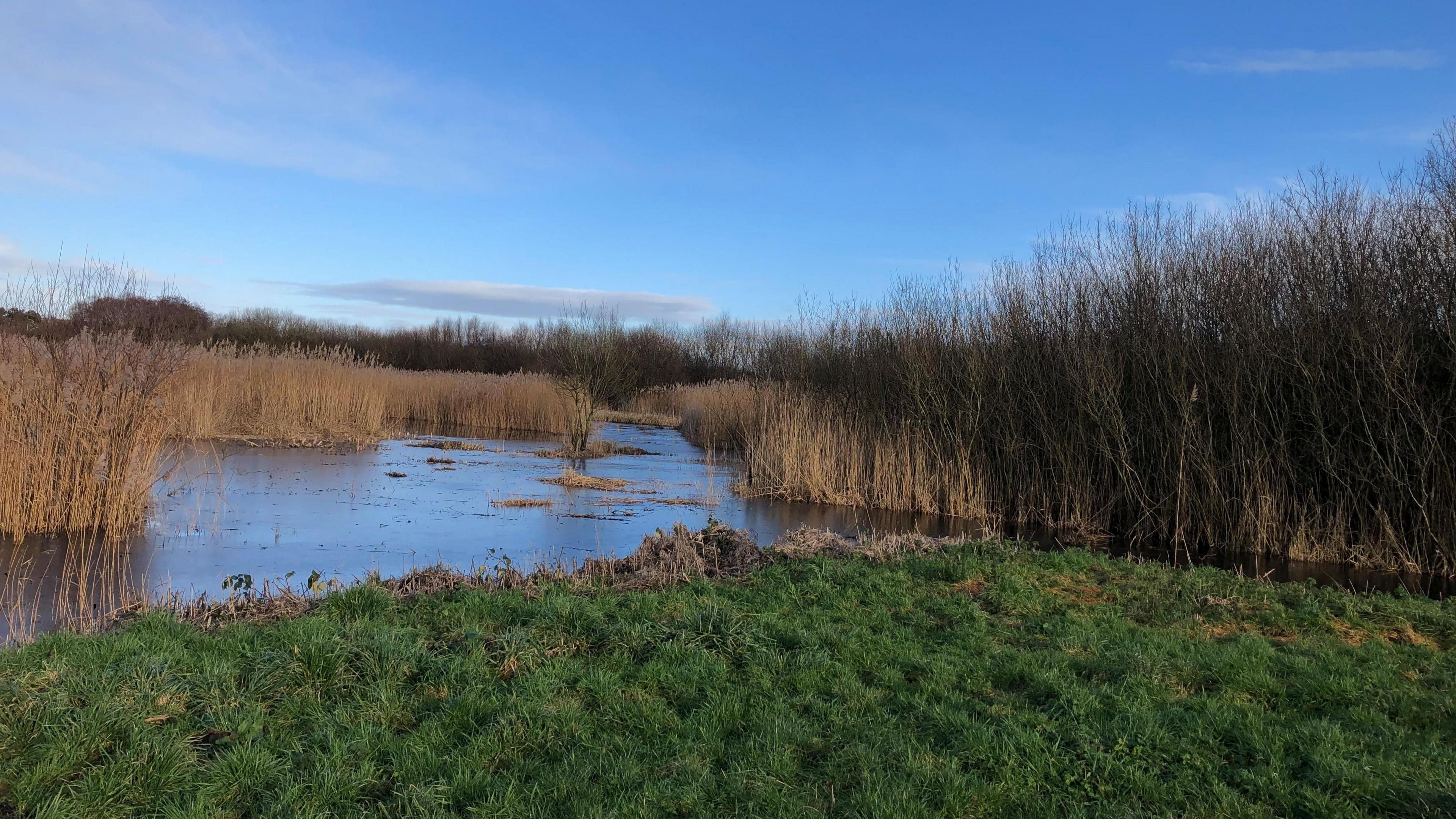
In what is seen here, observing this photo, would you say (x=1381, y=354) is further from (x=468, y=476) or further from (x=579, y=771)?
(x=468, y=476)

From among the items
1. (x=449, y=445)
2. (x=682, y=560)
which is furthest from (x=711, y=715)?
(x=449, y=445)

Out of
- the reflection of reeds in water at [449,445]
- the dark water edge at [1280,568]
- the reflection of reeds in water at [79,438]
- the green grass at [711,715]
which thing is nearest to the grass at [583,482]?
the reflection of reeds in water at [449,445]

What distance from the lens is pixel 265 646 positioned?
446 cm

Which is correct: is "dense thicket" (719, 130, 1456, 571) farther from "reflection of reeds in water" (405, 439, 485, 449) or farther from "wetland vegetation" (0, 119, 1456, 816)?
"reflection of reeds in water" (405, 439, 485, 449)

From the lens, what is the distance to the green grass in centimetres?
323

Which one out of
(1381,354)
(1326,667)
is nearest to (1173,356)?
(1381,354)

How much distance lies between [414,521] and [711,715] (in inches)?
281

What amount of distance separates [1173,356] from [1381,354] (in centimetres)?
233

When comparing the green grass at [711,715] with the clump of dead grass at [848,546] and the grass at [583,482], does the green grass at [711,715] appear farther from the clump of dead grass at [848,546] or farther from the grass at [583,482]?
the grass at [583,482]

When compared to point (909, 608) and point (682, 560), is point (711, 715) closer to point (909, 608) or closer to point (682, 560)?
→ point (909, 608)

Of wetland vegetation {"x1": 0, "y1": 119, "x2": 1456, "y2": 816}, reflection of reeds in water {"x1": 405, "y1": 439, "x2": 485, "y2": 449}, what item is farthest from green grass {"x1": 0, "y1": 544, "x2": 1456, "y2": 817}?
reflection of reeds in water {"x1": 405, "y1": 439, "x2": 485, "y2": 449}

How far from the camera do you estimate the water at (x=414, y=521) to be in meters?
7.68

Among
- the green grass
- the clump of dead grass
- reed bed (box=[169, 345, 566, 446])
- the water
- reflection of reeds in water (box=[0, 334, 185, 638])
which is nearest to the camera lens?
the green grass

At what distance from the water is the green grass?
2.47 meters
